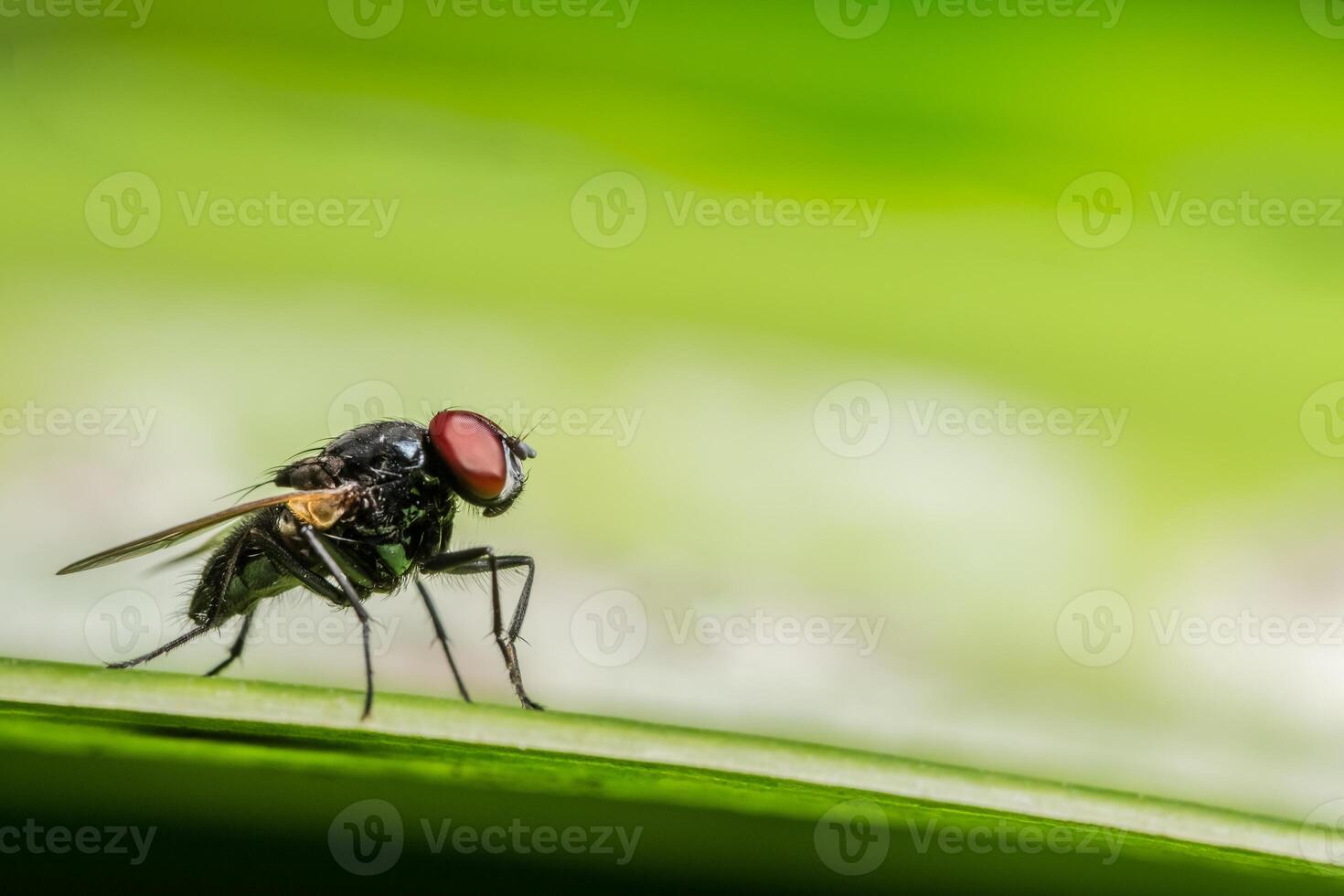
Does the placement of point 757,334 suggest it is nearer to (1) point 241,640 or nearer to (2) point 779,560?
(2) point 779,560

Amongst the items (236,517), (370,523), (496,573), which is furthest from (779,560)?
(236,517)

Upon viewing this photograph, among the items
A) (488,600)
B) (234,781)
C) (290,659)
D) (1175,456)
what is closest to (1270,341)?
(1175,456)

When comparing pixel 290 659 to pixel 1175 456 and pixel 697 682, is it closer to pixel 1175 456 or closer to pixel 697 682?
pixel 697 682

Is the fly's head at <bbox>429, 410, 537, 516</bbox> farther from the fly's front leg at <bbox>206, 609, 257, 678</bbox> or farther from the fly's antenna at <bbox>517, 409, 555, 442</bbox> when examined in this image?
the fly's front leg at <bbox>206, 609, 257, 678</bbox>

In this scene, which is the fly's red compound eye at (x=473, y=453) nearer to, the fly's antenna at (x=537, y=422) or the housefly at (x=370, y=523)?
the housefly at (x=370, y=523)

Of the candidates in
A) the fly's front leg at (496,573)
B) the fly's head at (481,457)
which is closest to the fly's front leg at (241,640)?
the fly's front leg at (496,573)

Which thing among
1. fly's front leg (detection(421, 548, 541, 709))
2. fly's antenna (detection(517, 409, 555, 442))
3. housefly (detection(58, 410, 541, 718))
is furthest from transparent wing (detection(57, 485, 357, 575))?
fly's antenna (detection(517, 409, 555, 442))

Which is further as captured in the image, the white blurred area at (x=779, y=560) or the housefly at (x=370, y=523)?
the housefly at (x=370, y=523)
